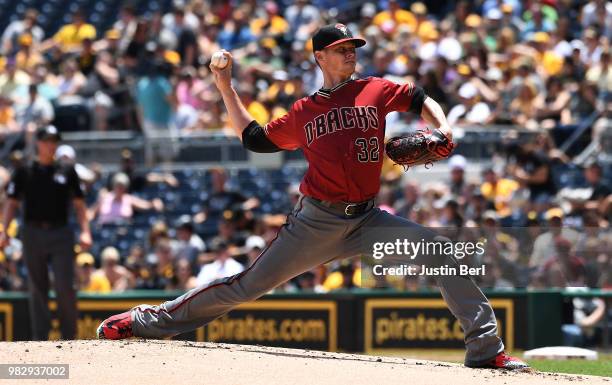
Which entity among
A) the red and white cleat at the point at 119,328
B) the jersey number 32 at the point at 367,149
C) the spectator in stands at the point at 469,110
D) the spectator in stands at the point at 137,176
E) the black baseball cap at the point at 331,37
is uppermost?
the spectator in stands at the point at 469,110

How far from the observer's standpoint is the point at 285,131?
748 centimetres

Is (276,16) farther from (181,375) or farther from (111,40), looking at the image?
(181,375)

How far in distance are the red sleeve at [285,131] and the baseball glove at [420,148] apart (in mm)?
513

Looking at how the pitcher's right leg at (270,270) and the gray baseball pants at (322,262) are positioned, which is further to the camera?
the pitcher's right leg at (270,270)

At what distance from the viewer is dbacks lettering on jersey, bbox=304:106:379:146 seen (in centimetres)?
730

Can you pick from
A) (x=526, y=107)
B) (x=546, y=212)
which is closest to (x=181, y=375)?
(x=546, y=212)

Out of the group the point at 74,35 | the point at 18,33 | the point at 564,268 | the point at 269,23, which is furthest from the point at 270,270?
the point at 18,33

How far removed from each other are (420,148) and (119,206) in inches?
345

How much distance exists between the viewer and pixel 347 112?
732cm

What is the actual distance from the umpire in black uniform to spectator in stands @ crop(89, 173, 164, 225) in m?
4.59

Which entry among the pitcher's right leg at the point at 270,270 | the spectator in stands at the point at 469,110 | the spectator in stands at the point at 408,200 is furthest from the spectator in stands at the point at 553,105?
the pitcher's right leg at the point at 270,270

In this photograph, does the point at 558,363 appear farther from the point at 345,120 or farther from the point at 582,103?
the point at 582,103

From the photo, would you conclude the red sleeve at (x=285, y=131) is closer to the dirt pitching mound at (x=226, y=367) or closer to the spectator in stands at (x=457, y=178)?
the dirt pitching mound at (x=226, y=367)

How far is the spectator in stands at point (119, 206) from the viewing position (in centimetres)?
1552
